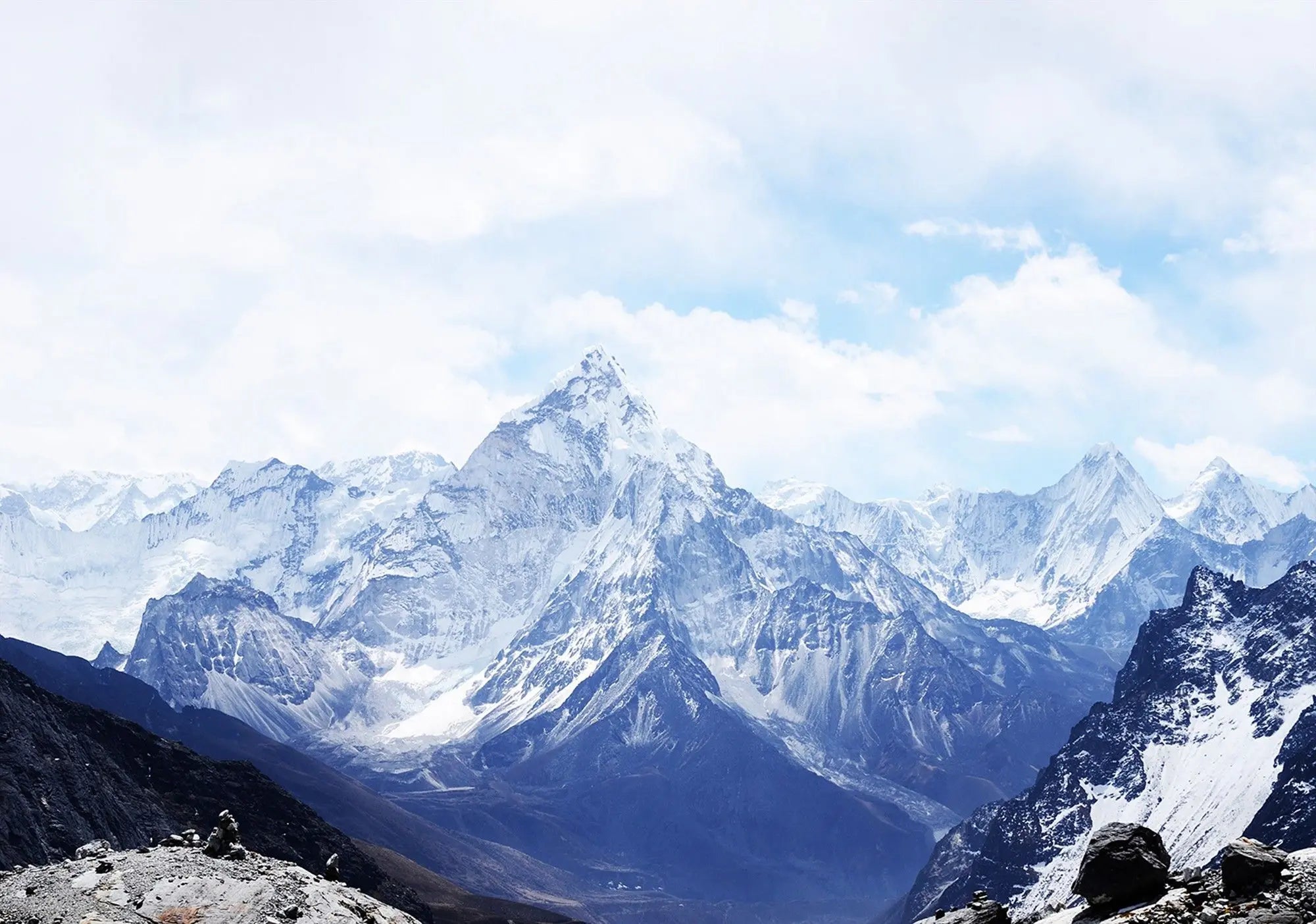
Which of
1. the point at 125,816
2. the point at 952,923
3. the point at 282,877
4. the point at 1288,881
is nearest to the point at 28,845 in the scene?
the point at 125,816

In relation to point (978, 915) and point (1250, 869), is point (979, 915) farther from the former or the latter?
point (1250, 869)

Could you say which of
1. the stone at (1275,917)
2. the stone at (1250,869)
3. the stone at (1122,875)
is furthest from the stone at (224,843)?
the stone at (1275,917)

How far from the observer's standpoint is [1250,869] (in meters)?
42.0

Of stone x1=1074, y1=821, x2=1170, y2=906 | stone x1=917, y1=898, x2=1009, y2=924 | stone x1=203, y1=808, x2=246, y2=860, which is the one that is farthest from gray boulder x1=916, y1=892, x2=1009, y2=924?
stone x1=203, y1=808, x2=246, y2=860

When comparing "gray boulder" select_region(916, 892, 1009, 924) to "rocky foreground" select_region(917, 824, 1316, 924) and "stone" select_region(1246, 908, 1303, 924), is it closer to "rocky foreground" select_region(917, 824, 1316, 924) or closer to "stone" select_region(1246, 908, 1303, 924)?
"rocky foreground" select_region(917, 824, 1316, 924)

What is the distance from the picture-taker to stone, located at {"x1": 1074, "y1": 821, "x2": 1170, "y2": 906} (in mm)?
45344

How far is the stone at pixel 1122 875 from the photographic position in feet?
149

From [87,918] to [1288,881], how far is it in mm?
39588

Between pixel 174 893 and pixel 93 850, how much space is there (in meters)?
10.8

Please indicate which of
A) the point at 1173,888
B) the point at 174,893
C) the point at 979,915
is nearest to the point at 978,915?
the point at 979,915

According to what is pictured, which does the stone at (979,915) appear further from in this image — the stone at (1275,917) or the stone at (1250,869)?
the stone at (1275,917)

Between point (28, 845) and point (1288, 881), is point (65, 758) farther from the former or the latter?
point (1288, 881)

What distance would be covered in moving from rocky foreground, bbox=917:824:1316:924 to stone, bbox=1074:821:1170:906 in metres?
0.02

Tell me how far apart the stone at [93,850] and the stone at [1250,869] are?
42395mm
